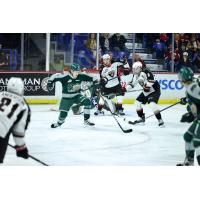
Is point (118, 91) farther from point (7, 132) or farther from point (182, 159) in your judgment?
point (7, 132)

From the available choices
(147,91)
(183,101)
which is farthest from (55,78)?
(183,101)

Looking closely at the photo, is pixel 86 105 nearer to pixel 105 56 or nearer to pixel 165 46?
pixel 105 56

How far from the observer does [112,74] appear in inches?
228

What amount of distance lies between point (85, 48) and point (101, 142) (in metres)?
0.75

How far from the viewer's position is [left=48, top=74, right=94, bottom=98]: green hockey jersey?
17.1ft

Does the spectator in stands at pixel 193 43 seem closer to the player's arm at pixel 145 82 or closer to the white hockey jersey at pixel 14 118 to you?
the player's arm at pixel 145 82

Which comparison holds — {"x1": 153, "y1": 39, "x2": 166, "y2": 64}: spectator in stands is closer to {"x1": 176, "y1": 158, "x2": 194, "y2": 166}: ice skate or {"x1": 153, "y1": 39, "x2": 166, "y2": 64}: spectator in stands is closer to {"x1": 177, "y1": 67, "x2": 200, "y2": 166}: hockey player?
{"x1": 177, "y1": 67, "x2": 200, "y2": 166}: hockey player

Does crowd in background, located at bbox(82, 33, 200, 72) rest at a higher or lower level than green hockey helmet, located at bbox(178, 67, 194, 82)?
higher

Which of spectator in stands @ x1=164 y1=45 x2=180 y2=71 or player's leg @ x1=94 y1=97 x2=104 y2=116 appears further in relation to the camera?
player's leg @ x1=94 y1=97 x2=104 y2=116

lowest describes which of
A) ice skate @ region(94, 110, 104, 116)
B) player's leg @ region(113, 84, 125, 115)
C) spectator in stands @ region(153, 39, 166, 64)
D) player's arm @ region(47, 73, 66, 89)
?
ice skate @ region(94, 110, 104, 116)

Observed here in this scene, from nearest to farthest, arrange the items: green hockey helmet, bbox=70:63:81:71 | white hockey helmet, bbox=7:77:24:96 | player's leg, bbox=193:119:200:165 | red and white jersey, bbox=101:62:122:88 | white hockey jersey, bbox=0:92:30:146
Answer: white hockey jersey, bbox=0:92:30:146
white hockey helmet, bbox=7:77:24:96
player's leg, bbox=193:119:200:165
green hockey helmet, bbox=70:63:81:71
red and white jersey, bbox=101:62:122:88

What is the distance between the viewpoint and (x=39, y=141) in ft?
16.0

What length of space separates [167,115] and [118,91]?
61 centimetres

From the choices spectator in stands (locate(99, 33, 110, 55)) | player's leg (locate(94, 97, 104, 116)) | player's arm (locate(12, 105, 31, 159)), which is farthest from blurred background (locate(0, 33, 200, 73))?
player's arm (locate(12, 105, 31, 159))
